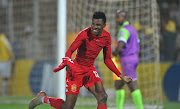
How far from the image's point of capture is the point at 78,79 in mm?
5410

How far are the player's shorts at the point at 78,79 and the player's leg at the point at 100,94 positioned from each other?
6cm

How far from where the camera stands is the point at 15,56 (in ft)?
45.4

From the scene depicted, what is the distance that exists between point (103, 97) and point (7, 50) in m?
8.09

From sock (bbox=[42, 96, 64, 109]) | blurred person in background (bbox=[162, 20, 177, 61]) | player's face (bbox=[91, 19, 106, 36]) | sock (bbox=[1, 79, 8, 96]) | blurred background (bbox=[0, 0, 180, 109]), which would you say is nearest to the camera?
player's face (bbox=[91, 19, 106, 36])

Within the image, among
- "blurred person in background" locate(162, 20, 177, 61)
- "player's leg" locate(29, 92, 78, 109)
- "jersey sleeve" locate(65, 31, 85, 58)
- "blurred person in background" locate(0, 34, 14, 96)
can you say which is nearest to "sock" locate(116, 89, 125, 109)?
"player's leg" locate(29, 92, 78, 109)

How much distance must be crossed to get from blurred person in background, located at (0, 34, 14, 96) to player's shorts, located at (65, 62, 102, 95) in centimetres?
→ 783

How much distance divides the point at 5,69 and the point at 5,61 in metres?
0.29

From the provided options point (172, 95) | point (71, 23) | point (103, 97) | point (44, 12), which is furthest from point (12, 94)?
point (103, 97)

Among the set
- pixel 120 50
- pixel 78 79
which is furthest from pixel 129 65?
pixel 78 79

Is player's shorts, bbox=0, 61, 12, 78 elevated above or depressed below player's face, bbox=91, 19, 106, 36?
below

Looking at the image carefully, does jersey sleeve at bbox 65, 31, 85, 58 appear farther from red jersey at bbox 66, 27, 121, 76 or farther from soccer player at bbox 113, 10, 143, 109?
soccer player at bbox 113, 10, 143, 109

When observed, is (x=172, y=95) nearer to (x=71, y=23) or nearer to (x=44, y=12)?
(x=71, y=23)

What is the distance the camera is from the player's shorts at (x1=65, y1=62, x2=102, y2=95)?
5.38 m

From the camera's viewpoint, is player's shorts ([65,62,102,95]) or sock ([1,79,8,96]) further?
sock ([1,79,8,96])
